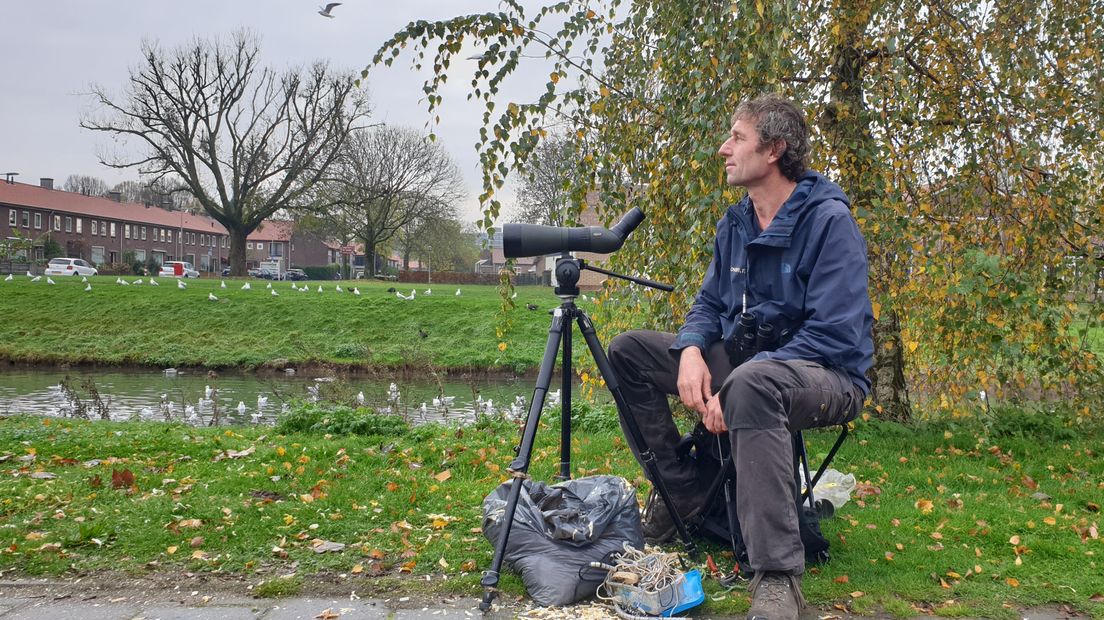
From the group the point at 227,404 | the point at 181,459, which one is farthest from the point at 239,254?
the point at 181,459

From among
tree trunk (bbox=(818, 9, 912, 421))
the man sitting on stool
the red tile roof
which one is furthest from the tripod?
the red tile roof

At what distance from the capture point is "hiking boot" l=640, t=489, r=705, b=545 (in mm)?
3064

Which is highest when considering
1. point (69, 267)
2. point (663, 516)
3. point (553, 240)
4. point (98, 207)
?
point (98, 207)

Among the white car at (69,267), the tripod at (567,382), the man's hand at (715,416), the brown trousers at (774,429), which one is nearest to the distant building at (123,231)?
the white car at (69,267)

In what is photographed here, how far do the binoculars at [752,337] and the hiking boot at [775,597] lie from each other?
78 cm

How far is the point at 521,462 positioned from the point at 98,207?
236ft

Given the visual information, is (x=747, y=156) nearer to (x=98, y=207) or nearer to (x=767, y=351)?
(x=767, y=351)

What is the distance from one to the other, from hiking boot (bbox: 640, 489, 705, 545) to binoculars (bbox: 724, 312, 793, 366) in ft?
1.99

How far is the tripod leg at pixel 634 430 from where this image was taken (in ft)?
9.45

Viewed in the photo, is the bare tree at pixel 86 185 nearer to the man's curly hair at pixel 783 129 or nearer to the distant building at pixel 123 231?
the distant building at pixel 123 231

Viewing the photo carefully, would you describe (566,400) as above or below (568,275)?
below

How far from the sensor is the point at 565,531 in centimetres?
276

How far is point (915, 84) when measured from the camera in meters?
4.91

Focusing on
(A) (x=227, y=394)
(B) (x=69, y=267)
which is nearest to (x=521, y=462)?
(A) (x=227, y=394)
